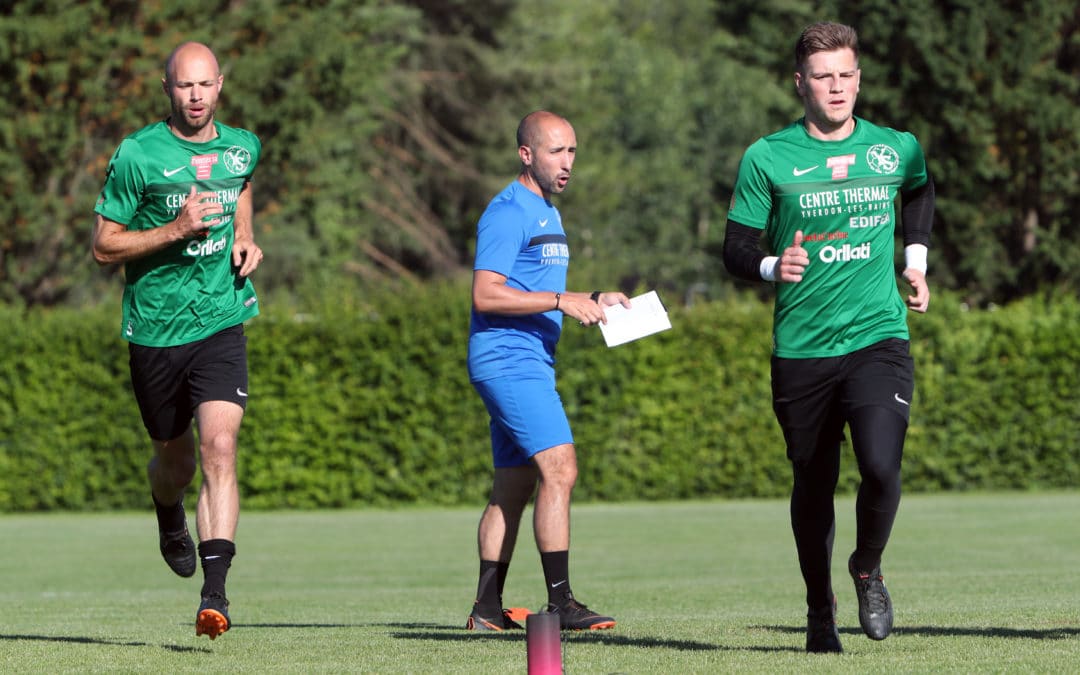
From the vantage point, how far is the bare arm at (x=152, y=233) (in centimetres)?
761

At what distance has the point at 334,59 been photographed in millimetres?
30047

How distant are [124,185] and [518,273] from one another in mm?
1923

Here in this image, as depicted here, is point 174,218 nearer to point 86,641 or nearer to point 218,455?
point 218,455

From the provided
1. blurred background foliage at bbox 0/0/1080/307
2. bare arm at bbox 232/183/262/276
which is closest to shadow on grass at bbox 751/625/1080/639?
bare arm at bbox 232/183/262/276

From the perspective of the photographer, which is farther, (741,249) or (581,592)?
(581,592)

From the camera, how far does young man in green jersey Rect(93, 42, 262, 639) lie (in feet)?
25.4

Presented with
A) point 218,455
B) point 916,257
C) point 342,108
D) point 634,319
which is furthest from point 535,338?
point 342,108

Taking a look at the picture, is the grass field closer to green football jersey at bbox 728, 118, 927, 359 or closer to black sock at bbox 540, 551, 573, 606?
black sock at bbox 540, 551, 573, 606

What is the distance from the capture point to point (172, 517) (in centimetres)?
904

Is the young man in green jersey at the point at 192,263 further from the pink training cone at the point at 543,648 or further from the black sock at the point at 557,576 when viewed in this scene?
the pink training cone at the point at 543,648

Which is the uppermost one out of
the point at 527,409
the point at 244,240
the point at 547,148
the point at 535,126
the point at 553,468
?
the point at 535,126

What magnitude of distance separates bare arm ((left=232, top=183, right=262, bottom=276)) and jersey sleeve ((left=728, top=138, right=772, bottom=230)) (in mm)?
2470

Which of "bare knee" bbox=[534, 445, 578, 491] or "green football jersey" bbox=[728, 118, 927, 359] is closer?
"green football jersey" bbox=[728, 118, 927, 359]

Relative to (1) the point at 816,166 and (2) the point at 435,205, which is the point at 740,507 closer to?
(1) the point at 816,166
